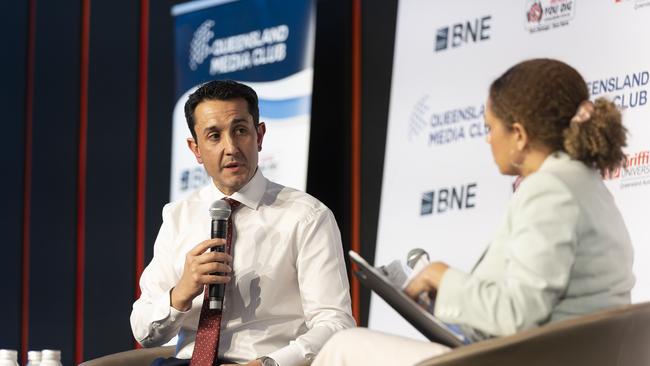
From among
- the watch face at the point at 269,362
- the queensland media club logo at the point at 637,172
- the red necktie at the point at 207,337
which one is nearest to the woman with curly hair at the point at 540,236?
the watch face at the point at 269,362

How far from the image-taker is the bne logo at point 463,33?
14.1 feet

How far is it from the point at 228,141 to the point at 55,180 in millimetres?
3802

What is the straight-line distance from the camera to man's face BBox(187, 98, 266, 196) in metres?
2.76

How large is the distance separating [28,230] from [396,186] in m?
2.82

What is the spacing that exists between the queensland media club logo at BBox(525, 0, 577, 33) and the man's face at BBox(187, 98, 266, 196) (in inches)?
67.5

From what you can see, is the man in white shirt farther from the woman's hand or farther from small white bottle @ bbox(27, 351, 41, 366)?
the woman's hand

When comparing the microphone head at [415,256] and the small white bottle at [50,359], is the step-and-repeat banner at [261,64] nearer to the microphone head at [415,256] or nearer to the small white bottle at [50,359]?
the small white bottle at [50,359]

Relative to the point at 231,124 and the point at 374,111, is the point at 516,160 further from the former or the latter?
the point at 374,111

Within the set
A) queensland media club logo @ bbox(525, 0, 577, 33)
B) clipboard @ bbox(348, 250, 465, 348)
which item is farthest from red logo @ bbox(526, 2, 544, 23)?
clipboard @ bbox(348, 250, 465, 348)

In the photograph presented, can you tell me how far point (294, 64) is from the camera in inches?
193

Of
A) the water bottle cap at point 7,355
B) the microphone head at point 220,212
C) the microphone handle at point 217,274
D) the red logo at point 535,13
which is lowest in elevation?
the water bottle cap at point 7,355

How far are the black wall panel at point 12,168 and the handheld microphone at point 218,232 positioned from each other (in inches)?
164

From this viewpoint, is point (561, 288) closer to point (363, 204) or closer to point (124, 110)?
point (363, 204)

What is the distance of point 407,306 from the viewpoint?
186 cm
